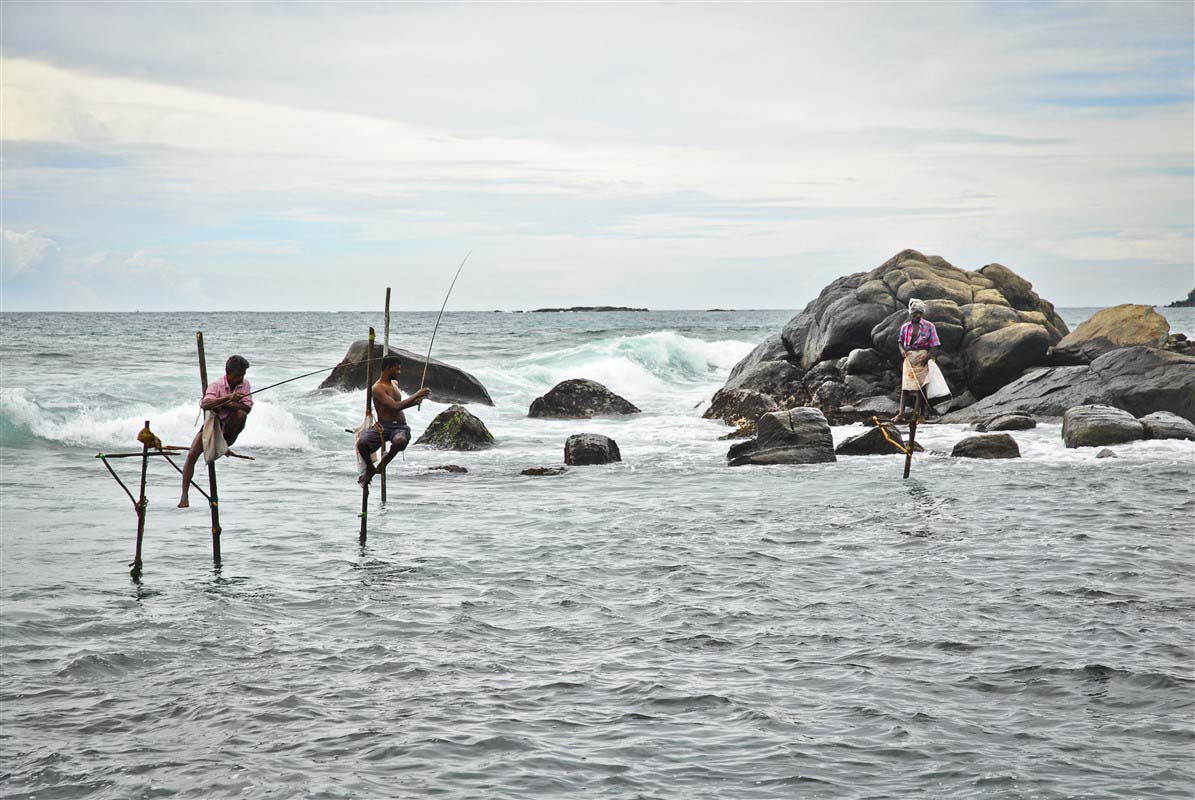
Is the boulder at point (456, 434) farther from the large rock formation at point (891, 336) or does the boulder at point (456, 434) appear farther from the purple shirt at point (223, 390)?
the purple shirt at point (223, 390)

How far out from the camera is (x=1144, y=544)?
1334 cm

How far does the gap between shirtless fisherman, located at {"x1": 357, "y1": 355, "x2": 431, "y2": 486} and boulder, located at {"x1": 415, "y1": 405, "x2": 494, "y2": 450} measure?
9641mm

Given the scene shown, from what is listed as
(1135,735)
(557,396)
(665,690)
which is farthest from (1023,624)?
(557,396)

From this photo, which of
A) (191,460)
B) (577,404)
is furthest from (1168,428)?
(191,460)

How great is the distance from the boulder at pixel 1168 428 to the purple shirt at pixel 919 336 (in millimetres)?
5873

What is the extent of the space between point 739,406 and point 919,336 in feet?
31.2

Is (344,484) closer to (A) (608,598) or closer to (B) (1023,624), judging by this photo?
(A) (608,598)

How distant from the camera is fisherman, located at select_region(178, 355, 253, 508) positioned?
11.4 m

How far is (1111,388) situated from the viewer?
23.9m

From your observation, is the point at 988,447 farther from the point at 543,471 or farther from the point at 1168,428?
Result: the point at 543,471

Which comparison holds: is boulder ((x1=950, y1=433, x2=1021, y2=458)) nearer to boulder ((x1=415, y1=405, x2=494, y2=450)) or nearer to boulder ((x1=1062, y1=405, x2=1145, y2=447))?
boulder ((x1=1062, y1=405, x2=1145, y2=447))

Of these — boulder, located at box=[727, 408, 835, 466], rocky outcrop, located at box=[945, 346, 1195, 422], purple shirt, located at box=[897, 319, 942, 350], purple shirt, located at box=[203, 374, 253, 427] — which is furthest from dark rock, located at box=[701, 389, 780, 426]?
purple shirt, located at box=[203, 374, 253, 427]

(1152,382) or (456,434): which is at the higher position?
(1152,382)

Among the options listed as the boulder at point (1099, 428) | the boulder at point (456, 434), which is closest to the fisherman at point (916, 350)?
the boulder at point (1099, 428)
